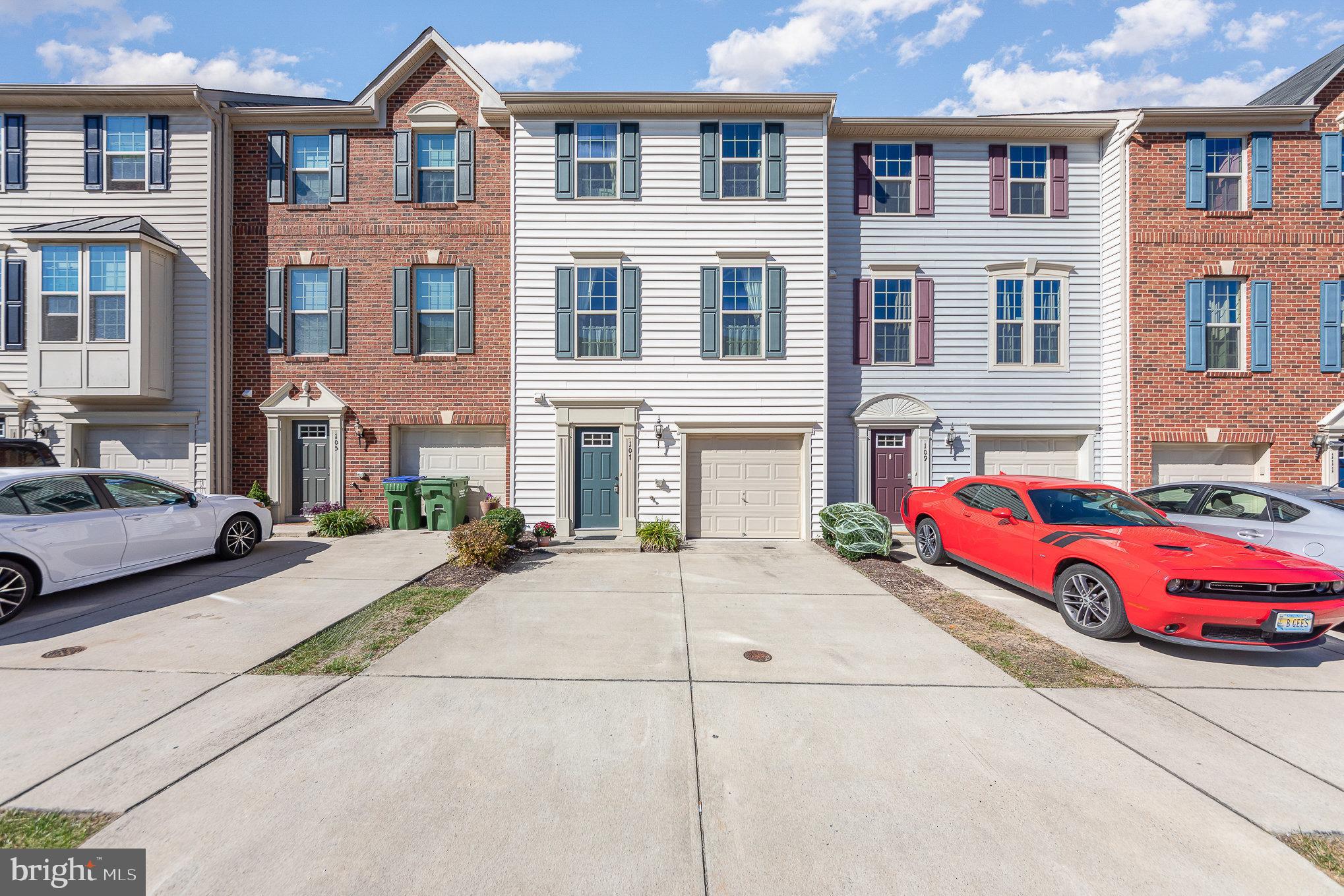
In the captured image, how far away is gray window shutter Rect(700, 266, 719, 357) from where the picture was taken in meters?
10.2

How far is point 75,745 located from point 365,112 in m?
11.7

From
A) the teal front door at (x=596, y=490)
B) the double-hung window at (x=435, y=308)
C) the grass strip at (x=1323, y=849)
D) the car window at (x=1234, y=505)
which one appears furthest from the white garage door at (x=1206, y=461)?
the double-hung window at (x=435, y=308)

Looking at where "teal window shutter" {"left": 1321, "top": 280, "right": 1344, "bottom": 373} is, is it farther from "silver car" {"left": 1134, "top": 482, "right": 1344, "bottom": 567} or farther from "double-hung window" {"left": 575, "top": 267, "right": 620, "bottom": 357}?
"double-hung window" {"left": 575, "top": 267, "right": 620, "bottom": 357}

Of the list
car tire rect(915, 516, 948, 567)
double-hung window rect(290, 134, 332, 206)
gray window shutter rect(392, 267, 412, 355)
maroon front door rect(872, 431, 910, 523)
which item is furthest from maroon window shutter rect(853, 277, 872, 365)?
double-hung window rect(290, 134, 332, 206)

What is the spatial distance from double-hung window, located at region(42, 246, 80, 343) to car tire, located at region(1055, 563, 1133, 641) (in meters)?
16.5

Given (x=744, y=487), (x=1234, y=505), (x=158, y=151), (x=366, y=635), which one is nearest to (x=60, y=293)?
(x=158, y=151)

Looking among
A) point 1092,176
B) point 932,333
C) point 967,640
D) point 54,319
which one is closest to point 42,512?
point 54,319

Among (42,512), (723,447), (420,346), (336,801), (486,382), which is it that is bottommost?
(336,801)

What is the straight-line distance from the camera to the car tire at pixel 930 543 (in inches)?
320

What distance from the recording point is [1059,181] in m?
11.0

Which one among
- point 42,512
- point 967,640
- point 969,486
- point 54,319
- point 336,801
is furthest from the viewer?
point 54,319

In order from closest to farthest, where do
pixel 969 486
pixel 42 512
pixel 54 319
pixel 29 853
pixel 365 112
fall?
pixel 29 853, pixel 42 512, pixel 969 486, pixel 54 319, pixel 365 112

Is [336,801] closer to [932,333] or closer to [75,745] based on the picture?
[75,745]

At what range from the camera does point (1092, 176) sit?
11109 millimetres
